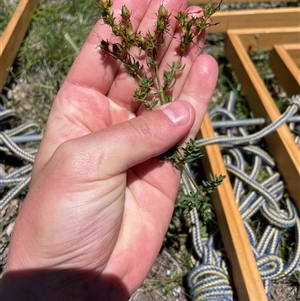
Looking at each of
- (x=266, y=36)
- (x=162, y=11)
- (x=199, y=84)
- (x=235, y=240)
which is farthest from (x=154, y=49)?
(x=266, y=36)

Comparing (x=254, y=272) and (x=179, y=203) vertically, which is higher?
(x=179, y=203)

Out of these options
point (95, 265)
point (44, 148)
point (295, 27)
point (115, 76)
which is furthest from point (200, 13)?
point (295, 27)

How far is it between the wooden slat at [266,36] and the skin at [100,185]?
1267mm

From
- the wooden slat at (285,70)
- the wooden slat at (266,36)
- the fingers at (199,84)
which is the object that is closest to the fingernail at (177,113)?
the fingers at (199,84)

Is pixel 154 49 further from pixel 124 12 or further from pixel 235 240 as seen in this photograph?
pixel 235 240

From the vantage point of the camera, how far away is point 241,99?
10.1 feet

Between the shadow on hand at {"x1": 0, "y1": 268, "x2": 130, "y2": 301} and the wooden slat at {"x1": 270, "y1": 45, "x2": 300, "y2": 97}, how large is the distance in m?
1.84

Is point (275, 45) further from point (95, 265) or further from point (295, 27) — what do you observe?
point (95, 265)

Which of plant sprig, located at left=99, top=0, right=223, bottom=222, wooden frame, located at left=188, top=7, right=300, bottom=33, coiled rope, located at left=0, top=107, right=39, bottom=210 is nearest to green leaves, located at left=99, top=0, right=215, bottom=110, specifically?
plant sprig, located at left=99, top=0, right=223, bottom=222

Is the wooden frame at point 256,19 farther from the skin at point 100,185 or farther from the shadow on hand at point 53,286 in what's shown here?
the shadow on hand at point 53,286

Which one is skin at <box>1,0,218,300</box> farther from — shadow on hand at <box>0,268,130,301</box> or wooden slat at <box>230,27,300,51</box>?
wooden slat at <box>230,27,300,51</box>

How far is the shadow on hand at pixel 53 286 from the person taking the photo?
5.18 ft

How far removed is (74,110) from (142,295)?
105 centimetres

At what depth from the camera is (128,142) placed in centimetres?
155
